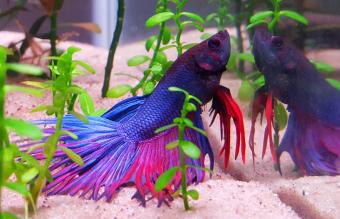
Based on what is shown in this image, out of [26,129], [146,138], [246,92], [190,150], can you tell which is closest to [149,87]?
[146,138]

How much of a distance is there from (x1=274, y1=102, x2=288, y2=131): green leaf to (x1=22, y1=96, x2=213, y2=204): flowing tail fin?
1.56 ft

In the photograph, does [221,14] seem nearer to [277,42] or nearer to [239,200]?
[277,42]

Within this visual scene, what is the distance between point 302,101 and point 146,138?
0.89m

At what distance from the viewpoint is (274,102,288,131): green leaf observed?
8.25ft

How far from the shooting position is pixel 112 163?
2.16 metres

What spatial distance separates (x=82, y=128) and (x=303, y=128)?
1.21 metres

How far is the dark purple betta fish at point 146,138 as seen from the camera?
6.91 ft

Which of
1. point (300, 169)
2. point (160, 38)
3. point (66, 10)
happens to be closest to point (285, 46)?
point (300, 169)

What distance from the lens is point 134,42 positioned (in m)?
5.02

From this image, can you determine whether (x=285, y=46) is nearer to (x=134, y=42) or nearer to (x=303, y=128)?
(x=303, y=128)

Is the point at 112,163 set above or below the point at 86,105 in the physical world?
below

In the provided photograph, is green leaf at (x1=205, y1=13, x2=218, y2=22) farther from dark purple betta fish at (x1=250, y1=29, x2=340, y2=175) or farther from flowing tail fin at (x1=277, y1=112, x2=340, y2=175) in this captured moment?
flowing tail fin at (x1=277, y1=112, x2=340, y2=175)

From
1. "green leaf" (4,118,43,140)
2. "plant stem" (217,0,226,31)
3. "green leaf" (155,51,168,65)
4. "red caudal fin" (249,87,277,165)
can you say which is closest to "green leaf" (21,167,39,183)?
"green leaf" (4,118,43,140)

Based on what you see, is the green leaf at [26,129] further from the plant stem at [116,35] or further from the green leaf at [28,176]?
the plant stem at [116,35]
